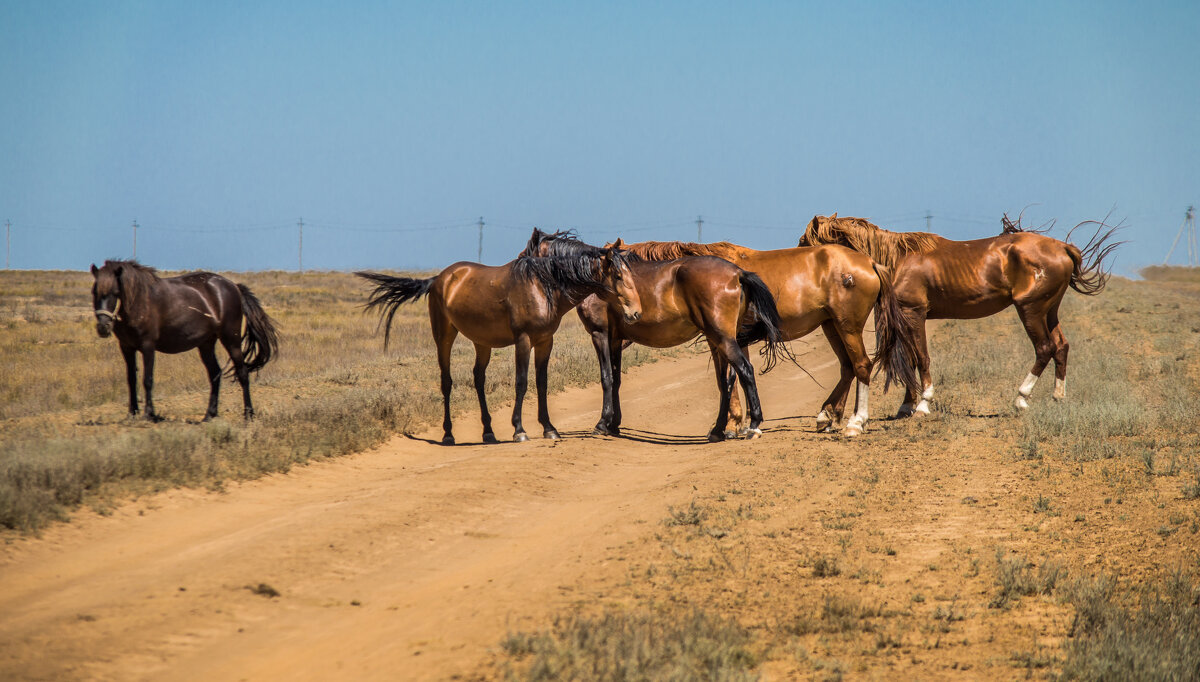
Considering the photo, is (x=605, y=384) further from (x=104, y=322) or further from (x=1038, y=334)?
(x=1038, y=334)

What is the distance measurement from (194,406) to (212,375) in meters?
1.42

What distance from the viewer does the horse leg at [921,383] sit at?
13289mm

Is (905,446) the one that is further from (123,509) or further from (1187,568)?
(123,509)

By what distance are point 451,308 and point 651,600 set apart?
7.46 metres

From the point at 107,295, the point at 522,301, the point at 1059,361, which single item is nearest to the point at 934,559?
the point at 522,301

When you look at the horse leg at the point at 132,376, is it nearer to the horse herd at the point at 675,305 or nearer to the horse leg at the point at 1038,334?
the horse herd at the point at 675,305

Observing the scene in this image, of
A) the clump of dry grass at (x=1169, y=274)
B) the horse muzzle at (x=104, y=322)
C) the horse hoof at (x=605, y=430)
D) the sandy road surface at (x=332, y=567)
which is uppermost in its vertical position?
the clump of dry grass at (x=1169, y=274)

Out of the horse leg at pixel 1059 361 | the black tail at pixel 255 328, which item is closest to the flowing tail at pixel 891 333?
the horse leg at pixel 1059 361

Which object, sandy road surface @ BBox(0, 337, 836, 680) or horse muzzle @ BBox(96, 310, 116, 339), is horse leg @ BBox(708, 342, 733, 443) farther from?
horse muzzle @ BBox(96, 310, 116, 339)

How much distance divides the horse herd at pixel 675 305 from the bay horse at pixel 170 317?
0.07 ft

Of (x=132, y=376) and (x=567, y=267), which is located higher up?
(x=567, y=267)

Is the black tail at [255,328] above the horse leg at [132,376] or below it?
above

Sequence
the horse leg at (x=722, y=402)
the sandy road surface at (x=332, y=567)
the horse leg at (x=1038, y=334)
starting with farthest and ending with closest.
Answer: the horse leg at (x=1038, y=334) → the horse leg at (x=722, y=402) → the sandy road surface at (x=332, y=567)

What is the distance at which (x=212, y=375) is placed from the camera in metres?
12.7
